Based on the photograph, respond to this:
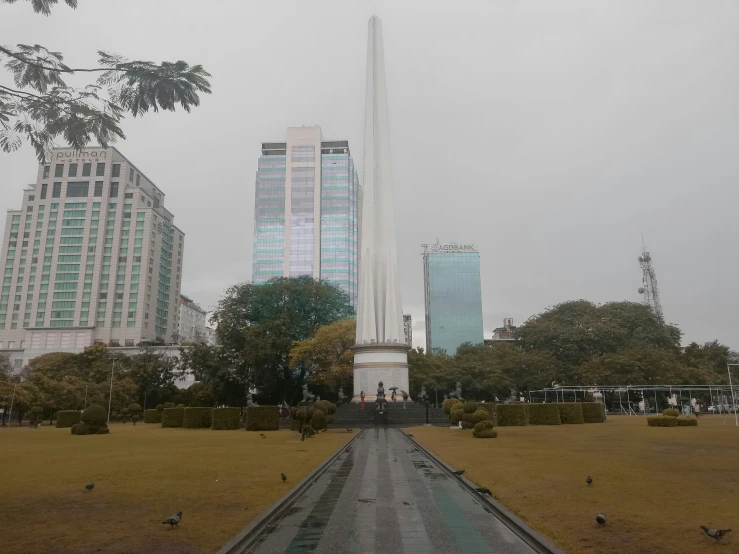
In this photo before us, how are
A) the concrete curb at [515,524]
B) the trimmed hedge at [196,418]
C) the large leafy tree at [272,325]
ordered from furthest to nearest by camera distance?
the large leafy tree at [272,325] < the trimmed hedge at [196,418] < the concrete curb at [515,524]

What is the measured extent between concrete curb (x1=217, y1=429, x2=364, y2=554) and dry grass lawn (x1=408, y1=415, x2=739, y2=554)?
4.64 metres

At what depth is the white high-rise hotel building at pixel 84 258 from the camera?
114m

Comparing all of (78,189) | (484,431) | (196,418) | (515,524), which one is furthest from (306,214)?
(515,524)

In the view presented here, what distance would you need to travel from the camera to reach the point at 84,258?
11738 cm

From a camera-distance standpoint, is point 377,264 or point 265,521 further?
point 377,264

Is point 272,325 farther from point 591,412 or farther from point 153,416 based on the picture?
point 591,412

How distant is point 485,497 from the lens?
12055mm

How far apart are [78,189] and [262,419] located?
106 metres

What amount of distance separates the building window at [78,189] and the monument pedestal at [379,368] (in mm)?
95495

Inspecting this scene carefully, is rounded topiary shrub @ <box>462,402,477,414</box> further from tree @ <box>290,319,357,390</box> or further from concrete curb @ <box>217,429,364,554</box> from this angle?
tree @ <box>290,319,357,390</box>

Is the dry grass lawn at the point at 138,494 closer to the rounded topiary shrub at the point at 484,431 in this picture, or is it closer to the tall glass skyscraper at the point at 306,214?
the rounded topiary shrub at the point at 484,431

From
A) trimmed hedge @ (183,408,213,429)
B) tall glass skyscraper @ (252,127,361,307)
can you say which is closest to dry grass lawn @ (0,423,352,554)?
trimmed hedge @ (183,408,213,429)

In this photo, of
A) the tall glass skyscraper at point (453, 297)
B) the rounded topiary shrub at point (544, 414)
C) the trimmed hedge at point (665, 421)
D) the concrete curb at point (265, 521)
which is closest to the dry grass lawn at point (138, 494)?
the concrete curb at point (265, 521)

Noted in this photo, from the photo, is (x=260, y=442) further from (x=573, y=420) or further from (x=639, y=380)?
(x=639, y=380)
